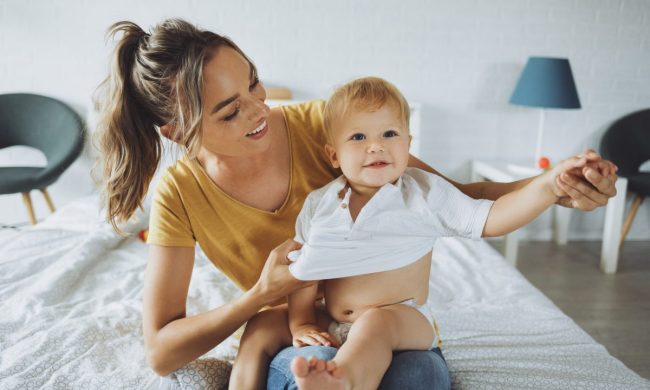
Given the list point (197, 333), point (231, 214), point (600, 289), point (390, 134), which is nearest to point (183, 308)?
point (197, 333)

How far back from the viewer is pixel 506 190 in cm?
119

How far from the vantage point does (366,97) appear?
3.85 ft

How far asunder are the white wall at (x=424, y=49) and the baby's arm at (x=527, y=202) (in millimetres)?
2486

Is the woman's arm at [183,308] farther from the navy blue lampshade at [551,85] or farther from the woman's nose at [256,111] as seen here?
the navy blue lampshade at [551,85]

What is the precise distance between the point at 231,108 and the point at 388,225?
420mm

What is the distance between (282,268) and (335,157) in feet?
1.05

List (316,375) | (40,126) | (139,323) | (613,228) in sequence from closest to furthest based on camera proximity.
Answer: (316,375) < (139,323) < (613,228) < (40,126)

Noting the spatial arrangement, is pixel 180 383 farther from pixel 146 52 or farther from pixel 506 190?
pixel 506 190

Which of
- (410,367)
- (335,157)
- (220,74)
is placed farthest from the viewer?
(335,157)

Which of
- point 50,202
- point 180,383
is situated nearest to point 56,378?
point 180,383

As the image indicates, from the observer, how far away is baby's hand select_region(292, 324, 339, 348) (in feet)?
3.47

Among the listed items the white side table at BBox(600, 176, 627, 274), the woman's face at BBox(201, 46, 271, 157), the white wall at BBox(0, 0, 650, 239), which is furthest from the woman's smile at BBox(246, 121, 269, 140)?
the white side table at BBox(600, 176, 627, 274)

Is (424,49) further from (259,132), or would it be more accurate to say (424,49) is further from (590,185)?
(590,185)

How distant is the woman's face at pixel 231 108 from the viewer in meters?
1.11
